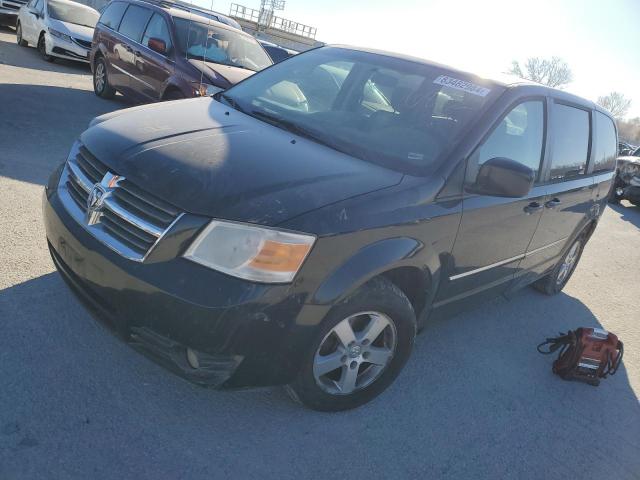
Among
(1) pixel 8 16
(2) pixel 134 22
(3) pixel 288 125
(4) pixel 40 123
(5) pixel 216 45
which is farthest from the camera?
(1) pixel 8 16

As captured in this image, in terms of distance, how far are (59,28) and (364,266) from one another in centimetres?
1291

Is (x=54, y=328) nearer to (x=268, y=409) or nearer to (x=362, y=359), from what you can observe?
(x=268, y=409)

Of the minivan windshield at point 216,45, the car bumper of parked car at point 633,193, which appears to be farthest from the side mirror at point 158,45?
the car bumper of parked car at point 633,193

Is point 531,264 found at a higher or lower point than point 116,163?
lower

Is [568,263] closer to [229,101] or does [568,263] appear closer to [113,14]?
[229,101]

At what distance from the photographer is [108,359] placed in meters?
2.80

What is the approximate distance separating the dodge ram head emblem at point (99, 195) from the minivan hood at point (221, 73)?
5.02 metres

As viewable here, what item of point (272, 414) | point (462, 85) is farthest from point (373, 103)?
point (272, 414)

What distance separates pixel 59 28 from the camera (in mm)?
12516

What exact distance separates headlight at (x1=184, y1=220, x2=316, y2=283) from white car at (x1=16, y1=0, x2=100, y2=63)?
490 inches

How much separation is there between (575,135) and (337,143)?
2.31 m

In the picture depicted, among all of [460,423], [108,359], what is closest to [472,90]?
[460,423]

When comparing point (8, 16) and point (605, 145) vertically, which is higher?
point (605, 145)

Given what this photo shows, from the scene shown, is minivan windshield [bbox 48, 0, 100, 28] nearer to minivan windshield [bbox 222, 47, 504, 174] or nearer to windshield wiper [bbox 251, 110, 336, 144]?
minivan windshield [bbox 222, 47, 504, 174]
